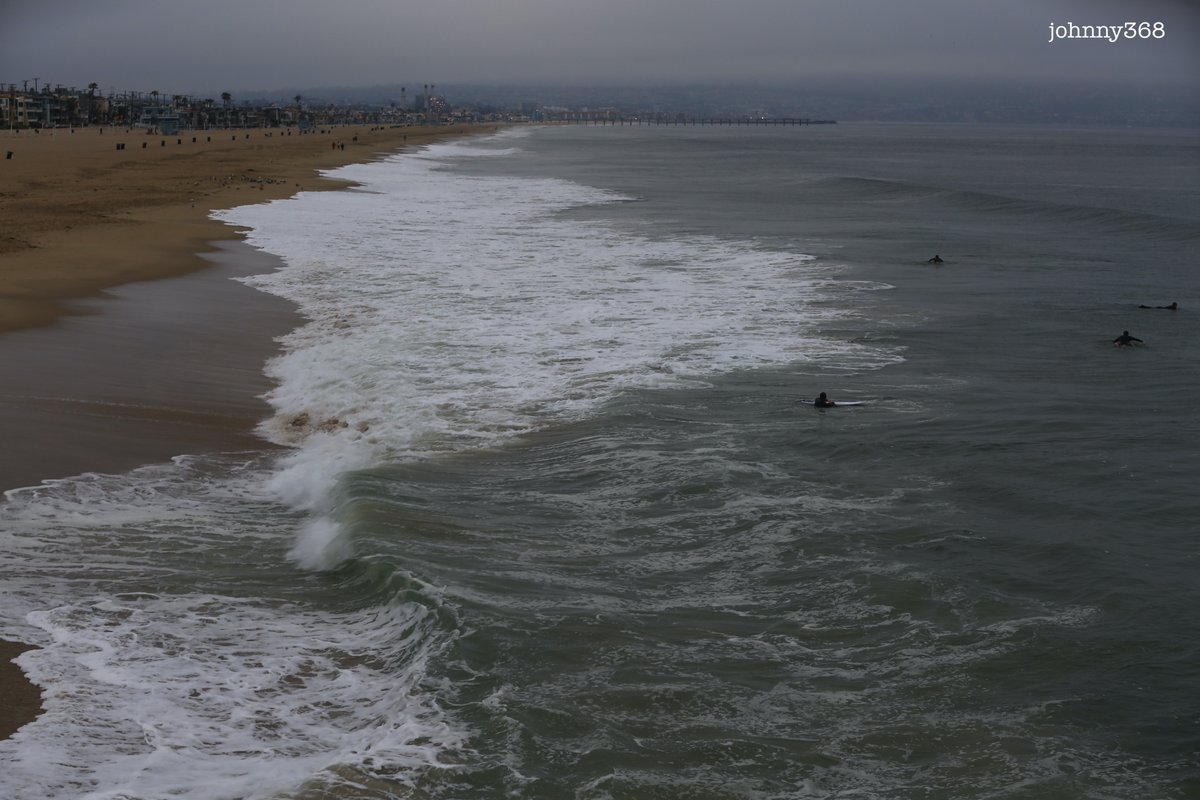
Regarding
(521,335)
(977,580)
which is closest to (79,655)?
(977,580)

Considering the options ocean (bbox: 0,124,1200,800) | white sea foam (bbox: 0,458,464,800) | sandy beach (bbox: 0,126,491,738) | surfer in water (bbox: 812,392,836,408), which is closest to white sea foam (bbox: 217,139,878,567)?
ocean (bbox: 0,124,1200,800)

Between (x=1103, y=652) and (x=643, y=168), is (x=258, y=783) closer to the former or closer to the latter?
(x=1103, y=652)

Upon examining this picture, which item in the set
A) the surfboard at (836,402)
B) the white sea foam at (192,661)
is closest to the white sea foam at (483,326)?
the white sea foam at (192,661)

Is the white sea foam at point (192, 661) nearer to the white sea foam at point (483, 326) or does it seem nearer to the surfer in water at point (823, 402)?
the white sea foam at point (483, 326)

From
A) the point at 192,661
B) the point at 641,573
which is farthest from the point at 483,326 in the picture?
the point at 192,661

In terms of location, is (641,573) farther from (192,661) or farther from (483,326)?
(483,326)

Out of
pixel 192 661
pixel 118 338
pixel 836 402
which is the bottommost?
pixel 192 661
